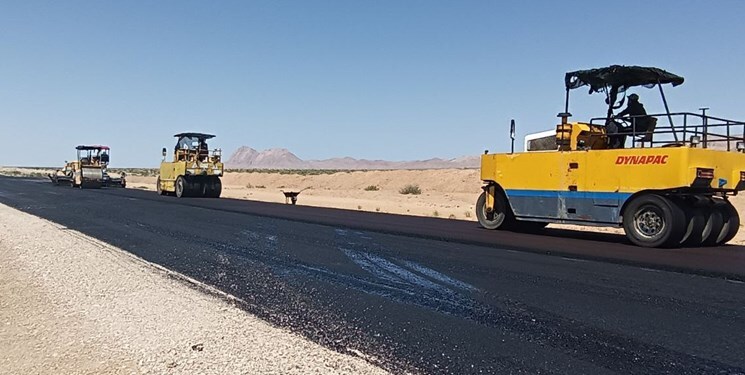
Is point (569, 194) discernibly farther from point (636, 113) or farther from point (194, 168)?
point (194, 168)

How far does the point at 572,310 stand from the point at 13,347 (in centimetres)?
553

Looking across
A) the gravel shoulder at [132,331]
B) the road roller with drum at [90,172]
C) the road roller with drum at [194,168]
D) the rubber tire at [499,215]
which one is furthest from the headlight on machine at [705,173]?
the road roller with drum at [90,172]

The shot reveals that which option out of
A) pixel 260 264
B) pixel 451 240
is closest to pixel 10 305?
pixel 260 264

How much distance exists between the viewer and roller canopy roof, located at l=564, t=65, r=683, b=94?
43.7ft

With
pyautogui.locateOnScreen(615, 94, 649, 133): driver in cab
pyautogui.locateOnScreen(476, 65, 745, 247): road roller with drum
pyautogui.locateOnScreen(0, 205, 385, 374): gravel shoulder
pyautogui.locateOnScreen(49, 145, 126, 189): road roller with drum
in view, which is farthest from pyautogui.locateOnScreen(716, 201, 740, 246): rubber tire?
pyautogui.locateOnScreen(49, 145, 126, 189): road roller with drum

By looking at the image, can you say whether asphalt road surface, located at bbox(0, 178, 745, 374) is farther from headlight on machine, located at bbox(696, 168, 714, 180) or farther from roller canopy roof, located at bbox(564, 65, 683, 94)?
roller canopy roof, located at bbox(564, 65, 683, 94)

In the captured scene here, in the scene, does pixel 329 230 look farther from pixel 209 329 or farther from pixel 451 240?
pixel 209 329

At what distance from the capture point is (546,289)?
26.3ft

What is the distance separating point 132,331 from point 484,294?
4.04m

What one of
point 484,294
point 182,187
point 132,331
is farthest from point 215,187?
point 132,331

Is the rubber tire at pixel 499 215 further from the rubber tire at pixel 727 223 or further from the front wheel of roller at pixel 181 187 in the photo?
the front wheel of roller at pixel 181 187

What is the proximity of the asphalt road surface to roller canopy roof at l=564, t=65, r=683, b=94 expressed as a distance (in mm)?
3383

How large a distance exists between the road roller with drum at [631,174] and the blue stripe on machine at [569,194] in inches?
0.8

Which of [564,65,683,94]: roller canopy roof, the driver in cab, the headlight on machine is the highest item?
[564,65,683,94]: roller canopy roof
